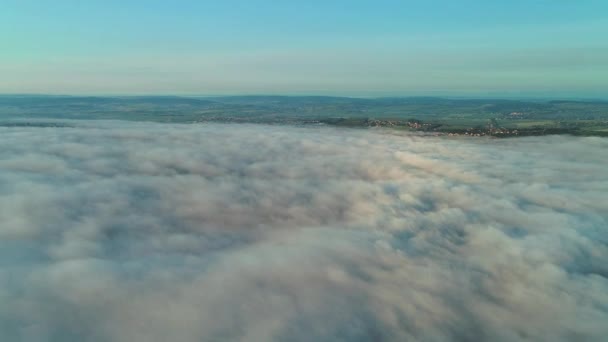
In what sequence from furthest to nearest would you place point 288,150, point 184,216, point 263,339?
1. point 288,150
2. point 184,216
3. point 263,339

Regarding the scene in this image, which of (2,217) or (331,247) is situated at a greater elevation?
(2,217)

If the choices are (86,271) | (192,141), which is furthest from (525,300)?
(192,141)

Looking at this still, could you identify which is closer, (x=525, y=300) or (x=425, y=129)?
(x=525, y=300)

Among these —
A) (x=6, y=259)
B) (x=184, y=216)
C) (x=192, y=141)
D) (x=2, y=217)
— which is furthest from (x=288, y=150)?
(x=6, y=259)

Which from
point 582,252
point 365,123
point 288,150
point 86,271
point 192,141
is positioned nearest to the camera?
point 86,271

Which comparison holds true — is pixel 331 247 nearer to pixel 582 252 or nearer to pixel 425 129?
pixel 582 252

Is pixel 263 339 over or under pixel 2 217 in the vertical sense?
under

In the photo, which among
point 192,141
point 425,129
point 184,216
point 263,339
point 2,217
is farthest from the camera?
point 425,129

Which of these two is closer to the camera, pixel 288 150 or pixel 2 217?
pixel 2 217

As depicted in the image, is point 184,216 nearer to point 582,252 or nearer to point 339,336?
point 339,336
